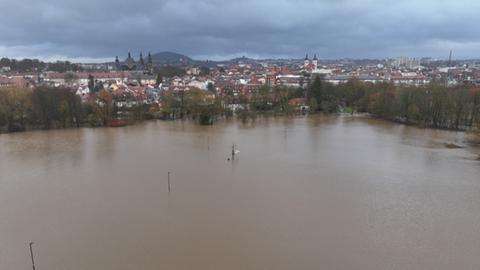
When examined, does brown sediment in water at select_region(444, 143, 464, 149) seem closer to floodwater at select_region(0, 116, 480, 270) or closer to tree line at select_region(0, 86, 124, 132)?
floodwater at select_region(0, 116, 480, 270)

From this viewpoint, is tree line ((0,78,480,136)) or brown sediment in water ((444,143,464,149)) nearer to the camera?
brown sediment in water ((444,143,464,149))

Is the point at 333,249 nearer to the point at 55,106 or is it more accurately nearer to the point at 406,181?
the point at 406,181

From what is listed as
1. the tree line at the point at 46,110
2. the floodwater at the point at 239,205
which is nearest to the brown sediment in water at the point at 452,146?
the floodwater at the point at 239,205

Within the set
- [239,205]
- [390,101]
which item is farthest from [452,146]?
[239,205]

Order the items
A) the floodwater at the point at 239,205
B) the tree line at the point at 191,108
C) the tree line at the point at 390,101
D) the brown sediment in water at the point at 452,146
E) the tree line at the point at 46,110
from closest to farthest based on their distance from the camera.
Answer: the floodwater at the point at 239,205 → the brown sediment in water at the point at 452,146 → the tree line at the point at 46,110 → the tree line at the point at 191,108 → the tree line at the point at 390,101

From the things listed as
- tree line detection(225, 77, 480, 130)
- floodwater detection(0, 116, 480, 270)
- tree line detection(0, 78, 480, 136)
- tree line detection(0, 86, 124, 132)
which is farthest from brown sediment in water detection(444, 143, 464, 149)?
tree line detection(0, 86, 124, 132)

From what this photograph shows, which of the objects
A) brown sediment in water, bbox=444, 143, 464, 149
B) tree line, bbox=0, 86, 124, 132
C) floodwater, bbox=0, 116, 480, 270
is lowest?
floodwater, bbox=0, 116, 480, 270

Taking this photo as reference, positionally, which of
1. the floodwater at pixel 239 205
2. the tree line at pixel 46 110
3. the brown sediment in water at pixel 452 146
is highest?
the tree line at pixel 46 110

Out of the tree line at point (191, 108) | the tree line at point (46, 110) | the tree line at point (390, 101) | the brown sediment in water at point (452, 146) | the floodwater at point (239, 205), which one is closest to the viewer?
the floodwater at point (239, 205)

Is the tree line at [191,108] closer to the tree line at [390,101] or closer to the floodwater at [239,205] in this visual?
the tree line at [390,101]
